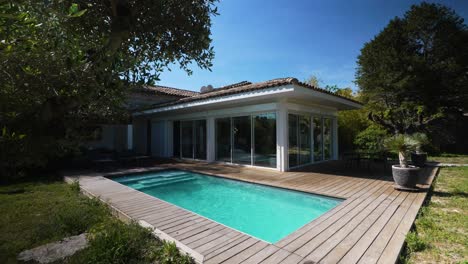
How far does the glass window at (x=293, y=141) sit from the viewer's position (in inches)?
404

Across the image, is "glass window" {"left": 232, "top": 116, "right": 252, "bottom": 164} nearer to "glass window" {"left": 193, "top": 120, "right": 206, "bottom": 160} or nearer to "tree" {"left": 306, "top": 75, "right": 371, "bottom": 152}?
"glass window" {"left": 193, "top": 120, "right": 206, "bottom": 160}

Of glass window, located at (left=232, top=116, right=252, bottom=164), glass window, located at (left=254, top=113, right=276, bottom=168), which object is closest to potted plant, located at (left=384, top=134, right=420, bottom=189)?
glass window, located at (left=254, top=113, right=276, bottom=168)

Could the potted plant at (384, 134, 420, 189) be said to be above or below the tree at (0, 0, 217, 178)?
below

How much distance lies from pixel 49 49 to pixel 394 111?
19272 mm

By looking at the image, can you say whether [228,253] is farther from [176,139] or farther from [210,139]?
[176,139]

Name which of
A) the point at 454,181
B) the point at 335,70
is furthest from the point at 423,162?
the point at 335,70

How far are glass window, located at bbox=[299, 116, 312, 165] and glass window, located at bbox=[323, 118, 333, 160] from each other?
1.57 m

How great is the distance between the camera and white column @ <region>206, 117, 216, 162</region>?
1272 centimetres

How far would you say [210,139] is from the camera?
12.9 meters

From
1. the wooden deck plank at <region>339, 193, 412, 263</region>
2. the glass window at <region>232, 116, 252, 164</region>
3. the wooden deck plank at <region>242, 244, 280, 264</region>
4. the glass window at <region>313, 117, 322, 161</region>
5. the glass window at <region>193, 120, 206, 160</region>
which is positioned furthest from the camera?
the glass window at <region>193, 120, 206, 160</region>

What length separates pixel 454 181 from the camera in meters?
7.74

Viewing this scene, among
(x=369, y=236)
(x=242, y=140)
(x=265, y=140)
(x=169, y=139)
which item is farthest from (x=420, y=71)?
(x=169, y=139)

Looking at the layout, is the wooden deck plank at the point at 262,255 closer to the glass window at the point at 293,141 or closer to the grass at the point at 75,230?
the grass at the point at 75,230

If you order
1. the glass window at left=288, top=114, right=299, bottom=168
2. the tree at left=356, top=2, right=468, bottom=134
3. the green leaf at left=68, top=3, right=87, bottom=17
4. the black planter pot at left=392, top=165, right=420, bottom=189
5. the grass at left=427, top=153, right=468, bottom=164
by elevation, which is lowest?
the grass at left=427, top=153, right=468, bottom=164
